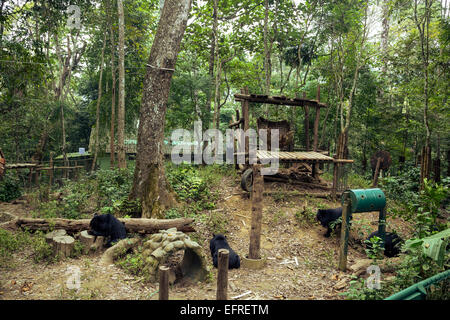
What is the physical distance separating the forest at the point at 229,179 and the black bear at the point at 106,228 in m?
0.05

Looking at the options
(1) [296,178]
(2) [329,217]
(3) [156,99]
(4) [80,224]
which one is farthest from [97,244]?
(1) [296,178]

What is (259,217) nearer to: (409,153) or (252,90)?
(409,153)

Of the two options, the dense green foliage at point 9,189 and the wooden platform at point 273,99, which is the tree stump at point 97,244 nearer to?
the wooden platform at point 273,99

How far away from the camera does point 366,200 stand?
17.0 feet

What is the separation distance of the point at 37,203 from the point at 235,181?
666 cm

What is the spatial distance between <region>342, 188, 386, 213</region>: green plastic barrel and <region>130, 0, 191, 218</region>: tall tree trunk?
4510 millimetres

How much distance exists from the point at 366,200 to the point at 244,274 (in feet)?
8.81

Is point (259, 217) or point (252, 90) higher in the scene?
point (252, 90)

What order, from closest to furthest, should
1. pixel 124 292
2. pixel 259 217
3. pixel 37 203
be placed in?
pixel 124 292
pixel 259 217
pixel 37 203

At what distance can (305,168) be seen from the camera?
37.0 feet

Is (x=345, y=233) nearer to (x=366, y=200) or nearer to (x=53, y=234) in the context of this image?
(x=366, y=200)

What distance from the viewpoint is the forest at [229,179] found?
4488mm
